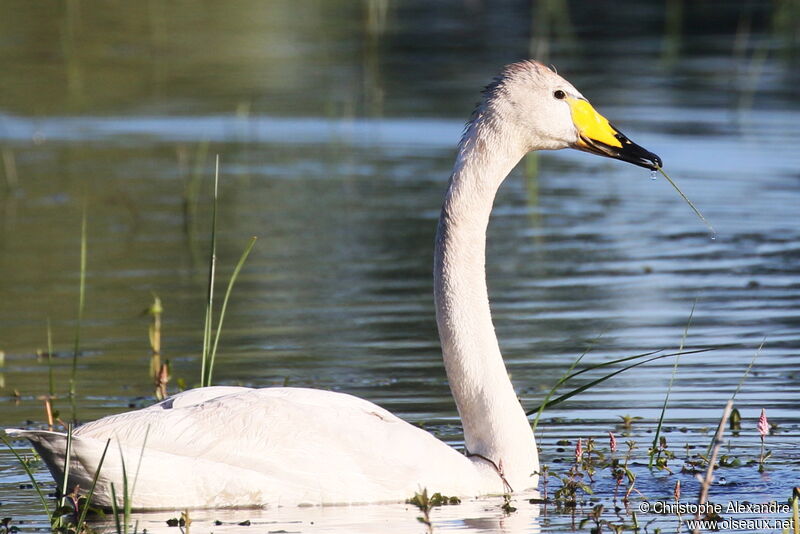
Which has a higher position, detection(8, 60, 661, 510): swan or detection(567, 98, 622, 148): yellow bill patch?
detection(567, 98, 622, 148): yellow bill patch

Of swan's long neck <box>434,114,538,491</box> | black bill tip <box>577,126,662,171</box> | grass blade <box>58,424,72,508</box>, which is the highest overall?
black bill tip <box>577,126,662,171</box>

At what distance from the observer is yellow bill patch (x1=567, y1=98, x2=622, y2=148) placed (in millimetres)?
8027

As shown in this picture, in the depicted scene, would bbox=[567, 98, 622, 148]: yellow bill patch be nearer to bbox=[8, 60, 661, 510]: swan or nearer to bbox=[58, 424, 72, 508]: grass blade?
bbox=[8, 60, 661, 510]: swan

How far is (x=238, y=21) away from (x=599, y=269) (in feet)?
69.1

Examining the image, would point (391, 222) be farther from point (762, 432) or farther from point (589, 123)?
point (762, 432)

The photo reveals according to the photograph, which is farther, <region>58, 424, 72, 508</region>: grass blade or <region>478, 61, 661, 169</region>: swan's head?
<region>478, 61, 661, 169</region>: swan's head

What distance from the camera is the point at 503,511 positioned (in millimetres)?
7262

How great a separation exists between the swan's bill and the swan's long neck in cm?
38

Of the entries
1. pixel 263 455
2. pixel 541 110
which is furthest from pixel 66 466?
pixel 541 110

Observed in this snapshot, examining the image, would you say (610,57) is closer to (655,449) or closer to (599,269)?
(599,269)

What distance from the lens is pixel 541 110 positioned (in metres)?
7.91

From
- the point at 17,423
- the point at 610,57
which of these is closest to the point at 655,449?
the point at 17,423

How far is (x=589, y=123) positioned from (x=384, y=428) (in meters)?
2.00

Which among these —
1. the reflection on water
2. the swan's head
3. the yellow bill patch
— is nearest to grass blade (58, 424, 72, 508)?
the reflection on water
